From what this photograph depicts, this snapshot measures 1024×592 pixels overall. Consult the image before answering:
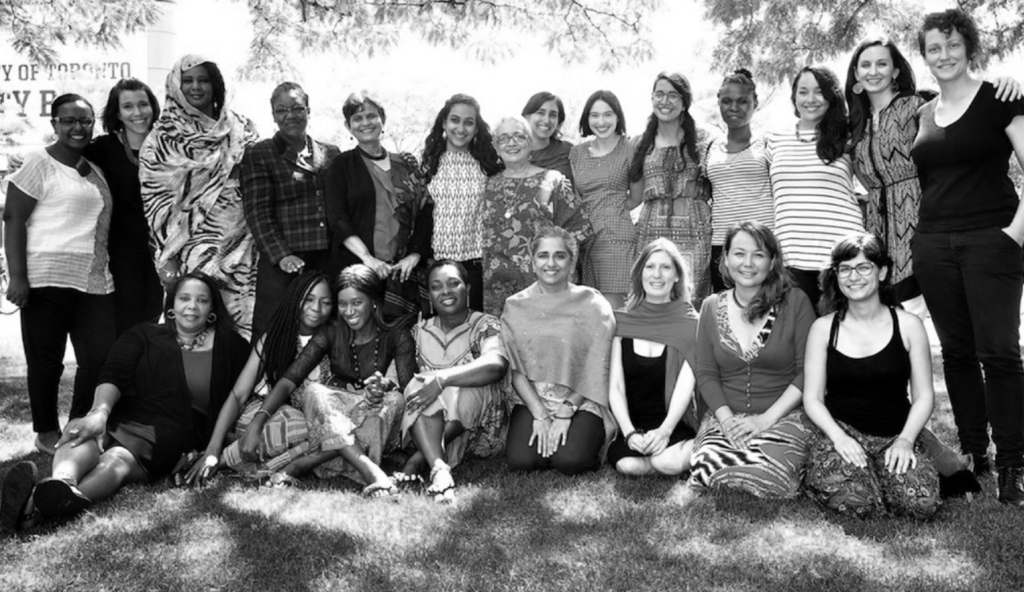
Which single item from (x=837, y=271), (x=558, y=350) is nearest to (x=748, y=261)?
(x=837, y=271)

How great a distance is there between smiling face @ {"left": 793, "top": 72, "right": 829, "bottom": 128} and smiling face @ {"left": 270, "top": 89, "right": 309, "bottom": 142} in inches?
120

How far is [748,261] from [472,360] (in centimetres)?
169

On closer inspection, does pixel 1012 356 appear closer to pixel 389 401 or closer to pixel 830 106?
pixel 830 106

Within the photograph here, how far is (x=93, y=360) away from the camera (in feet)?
19.9

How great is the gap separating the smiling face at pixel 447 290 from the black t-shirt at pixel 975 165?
259 centimetres

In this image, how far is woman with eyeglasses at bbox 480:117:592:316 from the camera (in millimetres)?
6109

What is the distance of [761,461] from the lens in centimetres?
481

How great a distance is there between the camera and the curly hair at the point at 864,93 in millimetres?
5309

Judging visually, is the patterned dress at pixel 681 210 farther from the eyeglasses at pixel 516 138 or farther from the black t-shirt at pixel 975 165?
the black t-shirt at pixel 975 165

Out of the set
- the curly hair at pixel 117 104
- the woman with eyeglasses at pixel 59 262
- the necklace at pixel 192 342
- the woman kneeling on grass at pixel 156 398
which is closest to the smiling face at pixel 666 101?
the woman kneeling on grass at pixel 156 398

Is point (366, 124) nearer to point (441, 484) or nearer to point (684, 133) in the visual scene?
point (684, 133)

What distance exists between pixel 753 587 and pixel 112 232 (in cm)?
474

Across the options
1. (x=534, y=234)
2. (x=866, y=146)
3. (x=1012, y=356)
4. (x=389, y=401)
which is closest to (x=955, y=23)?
(x=866, y=146)

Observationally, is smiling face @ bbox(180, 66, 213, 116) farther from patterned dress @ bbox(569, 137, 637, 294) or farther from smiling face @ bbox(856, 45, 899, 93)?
smiling face @ bbox(856, 45, 899, 93)
